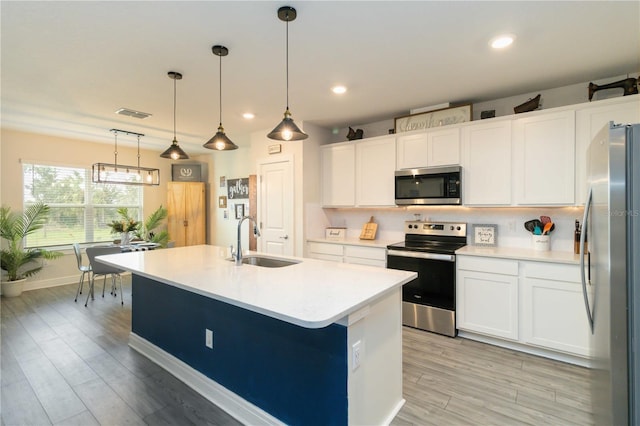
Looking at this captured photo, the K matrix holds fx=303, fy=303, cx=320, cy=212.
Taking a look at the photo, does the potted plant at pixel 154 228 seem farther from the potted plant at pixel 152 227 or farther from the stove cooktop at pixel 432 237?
the stove cooktop at pixel 432 237

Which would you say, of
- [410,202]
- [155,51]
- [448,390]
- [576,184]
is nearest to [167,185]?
[155,51]

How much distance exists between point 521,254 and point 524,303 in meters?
0.45

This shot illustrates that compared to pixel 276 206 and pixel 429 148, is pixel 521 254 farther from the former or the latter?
pixel 276 206

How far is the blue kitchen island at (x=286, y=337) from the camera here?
1540mm

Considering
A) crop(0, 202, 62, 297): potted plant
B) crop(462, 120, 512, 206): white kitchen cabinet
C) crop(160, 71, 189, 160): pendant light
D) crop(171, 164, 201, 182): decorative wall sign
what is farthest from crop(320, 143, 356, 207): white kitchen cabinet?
crop(0, 202, 62, 297): potted plant

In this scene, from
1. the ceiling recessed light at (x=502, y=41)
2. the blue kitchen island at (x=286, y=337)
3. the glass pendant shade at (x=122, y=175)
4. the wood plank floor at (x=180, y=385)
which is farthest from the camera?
the glass pendant shade at (x=122, y=175)

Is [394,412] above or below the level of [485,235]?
below

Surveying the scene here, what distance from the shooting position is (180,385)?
230 cm

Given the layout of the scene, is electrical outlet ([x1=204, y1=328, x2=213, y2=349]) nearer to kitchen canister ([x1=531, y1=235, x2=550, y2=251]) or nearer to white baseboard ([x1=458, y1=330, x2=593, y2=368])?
white baseboard ([x1=458, y1=330, x2=593, y2=368])

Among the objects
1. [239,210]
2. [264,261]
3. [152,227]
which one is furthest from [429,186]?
[152,227]

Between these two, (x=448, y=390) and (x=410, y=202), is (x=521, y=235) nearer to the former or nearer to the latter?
(x=410, y=202)

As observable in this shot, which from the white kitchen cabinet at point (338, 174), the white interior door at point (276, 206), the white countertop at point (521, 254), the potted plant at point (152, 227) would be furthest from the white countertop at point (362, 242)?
the potted plant at point (152, 227)

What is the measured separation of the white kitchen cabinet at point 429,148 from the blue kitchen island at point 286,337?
190 cm

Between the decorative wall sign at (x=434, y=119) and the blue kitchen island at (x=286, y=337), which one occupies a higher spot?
the decorative wall sign at (x=434, y=119)
